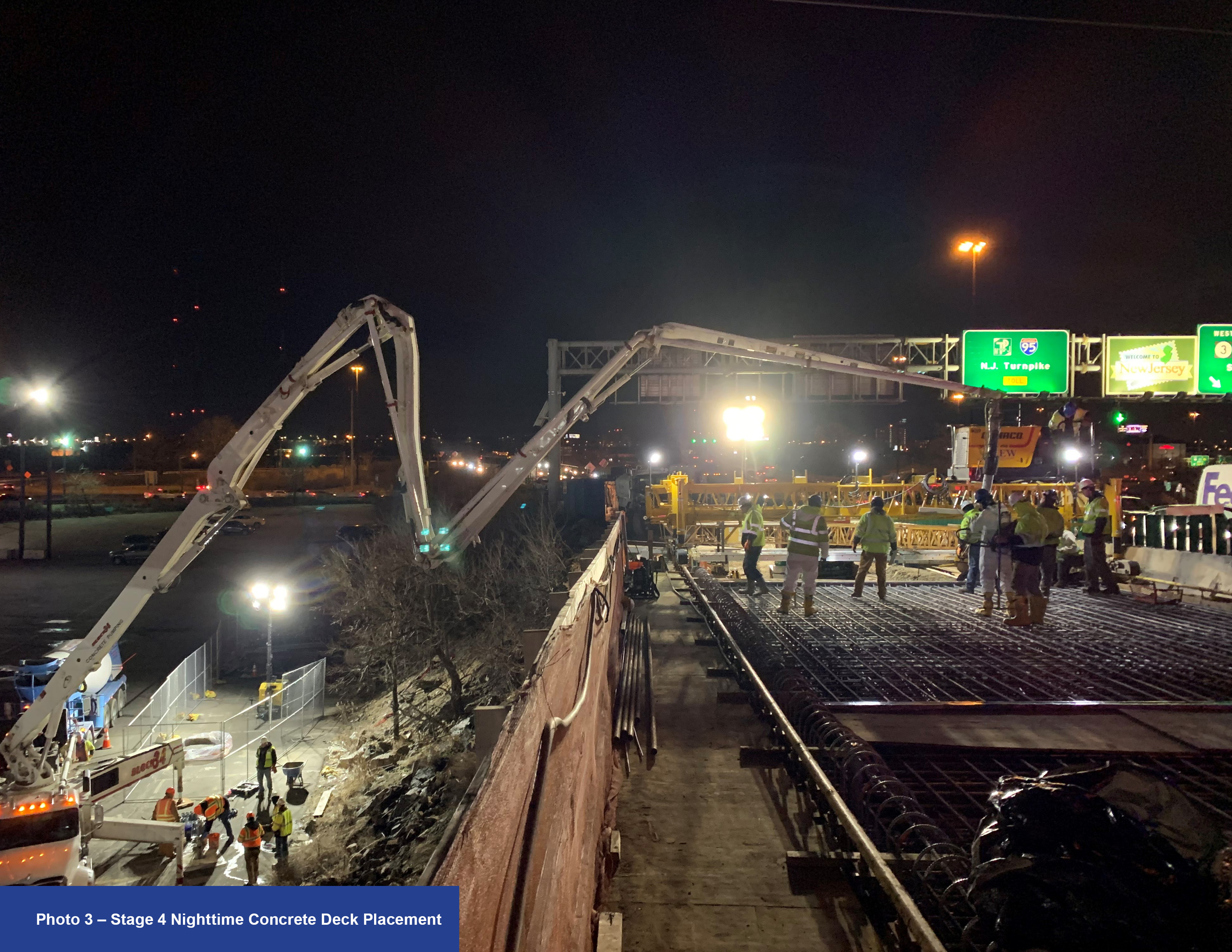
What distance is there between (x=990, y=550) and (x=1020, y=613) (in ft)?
3.17

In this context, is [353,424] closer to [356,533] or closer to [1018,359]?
[356,533]

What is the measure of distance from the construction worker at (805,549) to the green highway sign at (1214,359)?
59.9 ft

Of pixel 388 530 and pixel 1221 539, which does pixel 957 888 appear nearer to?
pixel 1221 539

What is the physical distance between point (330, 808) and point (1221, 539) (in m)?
18.3

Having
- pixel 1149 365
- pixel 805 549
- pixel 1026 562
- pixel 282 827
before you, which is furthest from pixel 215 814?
pixel 1149 365

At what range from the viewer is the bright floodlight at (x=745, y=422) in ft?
88.0

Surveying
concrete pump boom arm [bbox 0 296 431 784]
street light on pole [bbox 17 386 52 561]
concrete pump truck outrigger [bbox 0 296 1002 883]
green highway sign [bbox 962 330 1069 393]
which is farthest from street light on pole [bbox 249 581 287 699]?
green highway sign [bbox 962 330 1069 393]

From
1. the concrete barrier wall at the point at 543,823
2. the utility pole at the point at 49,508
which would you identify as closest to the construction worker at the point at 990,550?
the concrete barrier wall at the point at 543,823

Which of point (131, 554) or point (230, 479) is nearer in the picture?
point (230, 479)

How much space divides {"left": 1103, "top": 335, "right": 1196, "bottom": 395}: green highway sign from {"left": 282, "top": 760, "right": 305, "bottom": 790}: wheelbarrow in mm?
25291

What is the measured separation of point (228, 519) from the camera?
7.64m

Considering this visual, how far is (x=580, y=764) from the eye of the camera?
10.6ft

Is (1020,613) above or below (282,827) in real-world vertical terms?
above

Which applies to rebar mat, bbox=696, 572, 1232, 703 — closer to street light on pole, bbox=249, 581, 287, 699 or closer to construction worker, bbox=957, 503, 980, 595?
construction worker, bbox=957, 503, 980, 595
